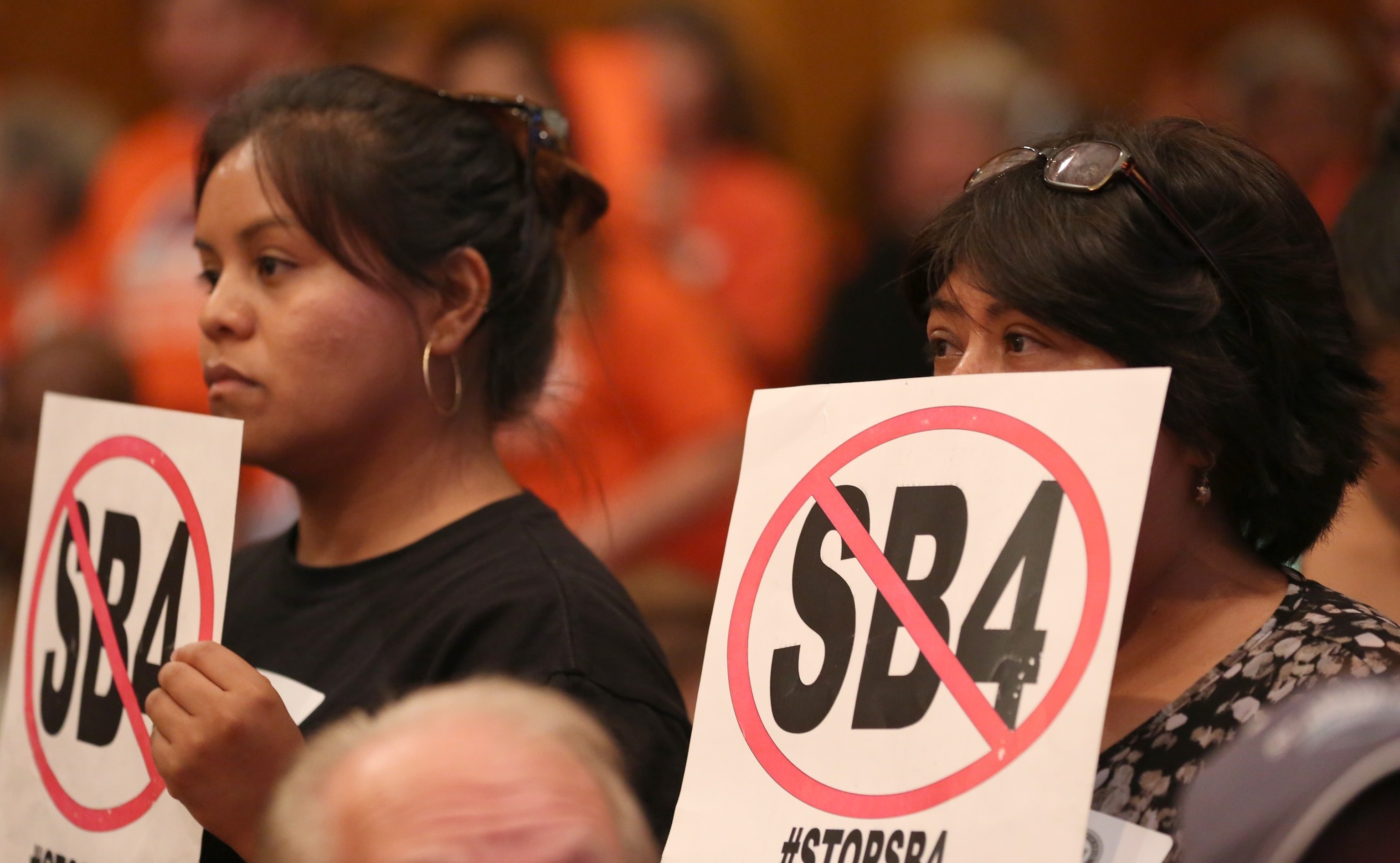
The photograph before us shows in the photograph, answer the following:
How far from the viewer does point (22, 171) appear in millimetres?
4594

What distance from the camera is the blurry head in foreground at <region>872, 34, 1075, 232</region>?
138 inches

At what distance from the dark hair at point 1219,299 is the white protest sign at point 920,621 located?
16cm

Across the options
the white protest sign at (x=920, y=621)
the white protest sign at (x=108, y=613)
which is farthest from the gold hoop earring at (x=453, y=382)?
the white protest sign at (x=920, y=621)

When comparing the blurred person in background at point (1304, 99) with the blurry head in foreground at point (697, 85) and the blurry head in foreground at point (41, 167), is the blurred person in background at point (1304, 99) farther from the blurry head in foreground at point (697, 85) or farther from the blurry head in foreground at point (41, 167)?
the blurry head in foreground at point (41, 167)

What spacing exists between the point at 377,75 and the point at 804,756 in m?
1.06

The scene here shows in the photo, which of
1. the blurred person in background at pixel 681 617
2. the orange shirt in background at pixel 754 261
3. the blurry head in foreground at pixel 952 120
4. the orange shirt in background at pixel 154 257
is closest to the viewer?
the blurred person in background at pixel 681 617

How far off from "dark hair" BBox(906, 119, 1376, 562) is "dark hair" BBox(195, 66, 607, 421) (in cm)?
65

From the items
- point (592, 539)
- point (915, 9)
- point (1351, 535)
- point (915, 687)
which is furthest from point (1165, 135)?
point (915, 9)

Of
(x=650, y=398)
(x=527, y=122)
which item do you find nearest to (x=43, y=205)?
(x=650, y=398)

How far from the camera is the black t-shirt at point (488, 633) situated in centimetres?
146

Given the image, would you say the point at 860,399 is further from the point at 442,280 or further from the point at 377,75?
the point at 377,75

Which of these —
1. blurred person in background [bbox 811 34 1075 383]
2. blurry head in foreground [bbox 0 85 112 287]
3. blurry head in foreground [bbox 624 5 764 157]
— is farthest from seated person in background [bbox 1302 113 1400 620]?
blurry head in foreground [bbox 0 85 112 287]

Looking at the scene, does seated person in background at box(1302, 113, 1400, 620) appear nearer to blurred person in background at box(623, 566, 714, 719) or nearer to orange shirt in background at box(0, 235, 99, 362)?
blurred person in background at box(623, 566, 714, 719)

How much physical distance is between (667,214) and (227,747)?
2.41 m
